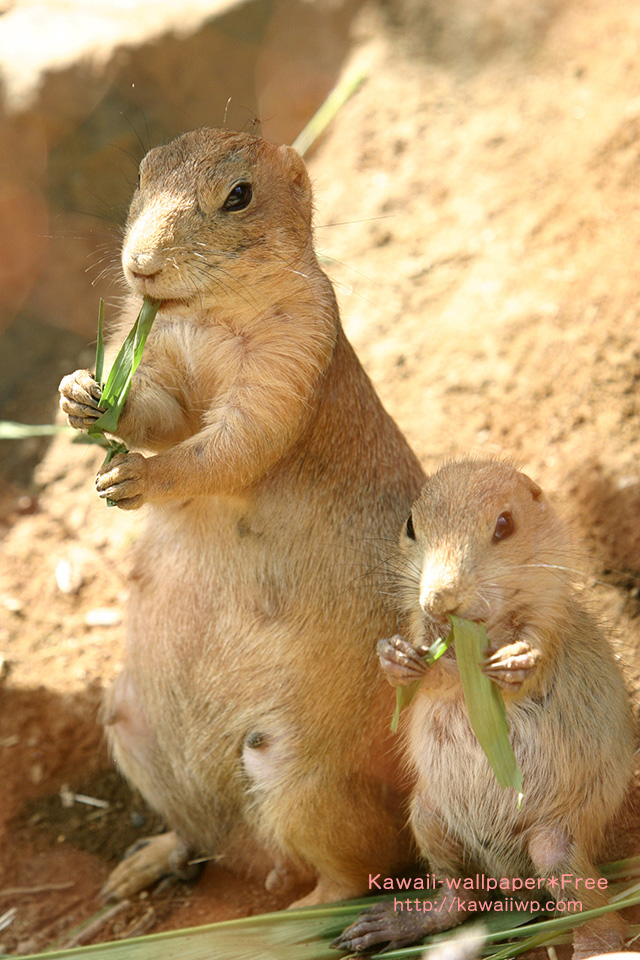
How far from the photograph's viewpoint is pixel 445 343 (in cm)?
613

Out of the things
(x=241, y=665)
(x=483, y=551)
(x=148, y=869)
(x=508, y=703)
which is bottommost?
(x=148, y=869)

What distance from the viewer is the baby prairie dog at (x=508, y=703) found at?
3232 millimetres

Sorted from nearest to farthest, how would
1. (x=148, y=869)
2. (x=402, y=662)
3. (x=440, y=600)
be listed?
(x=440, y=600) < (x=402, y=662) < (x=148, y=869)

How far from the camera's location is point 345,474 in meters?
4.07

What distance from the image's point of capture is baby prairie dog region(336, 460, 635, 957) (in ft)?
10.6

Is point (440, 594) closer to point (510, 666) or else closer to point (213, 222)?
point (510, 666)

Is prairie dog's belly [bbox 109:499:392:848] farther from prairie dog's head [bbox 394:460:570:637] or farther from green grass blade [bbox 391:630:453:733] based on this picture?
green grass blade [bbox 391:630:453:733]

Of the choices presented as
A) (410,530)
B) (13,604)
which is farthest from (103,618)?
(410,530)

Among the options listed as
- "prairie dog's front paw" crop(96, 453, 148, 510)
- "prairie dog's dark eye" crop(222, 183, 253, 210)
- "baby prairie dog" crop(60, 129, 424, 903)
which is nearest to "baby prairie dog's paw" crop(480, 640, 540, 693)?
"baby prairie dog" crop(60, 129, 424, 903)

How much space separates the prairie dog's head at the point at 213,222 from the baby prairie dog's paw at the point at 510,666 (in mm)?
1644

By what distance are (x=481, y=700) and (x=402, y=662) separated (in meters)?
0.29

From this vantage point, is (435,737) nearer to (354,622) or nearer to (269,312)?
(354,622)

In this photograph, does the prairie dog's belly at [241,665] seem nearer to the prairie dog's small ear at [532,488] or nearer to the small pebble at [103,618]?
the prairie dog's small ear at [532,488]

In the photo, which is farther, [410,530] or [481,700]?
[410,530]
